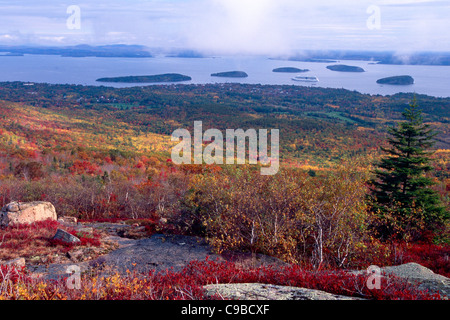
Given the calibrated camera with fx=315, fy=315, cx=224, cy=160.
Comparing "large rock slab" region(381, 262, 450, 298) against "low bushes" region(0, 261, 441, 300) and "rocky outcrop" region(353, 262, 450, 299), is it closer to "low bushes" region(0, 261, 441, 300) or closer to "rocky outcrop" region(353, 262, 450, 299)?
"rocky outcrop" region(353, 262, 450, 299)

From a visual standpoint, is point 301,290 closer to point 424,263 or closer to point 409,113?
point 424,263

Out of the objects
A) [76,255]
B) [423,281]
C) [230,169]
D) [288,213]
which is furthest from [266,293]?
[76,255]

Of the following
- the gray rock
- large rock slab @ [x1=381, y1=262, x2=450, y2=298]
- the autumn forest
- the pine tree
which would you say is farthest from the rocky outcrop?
the pine tree

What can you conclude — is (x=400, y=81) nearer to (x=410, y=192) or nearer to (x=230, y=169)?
(x=410, y=192)

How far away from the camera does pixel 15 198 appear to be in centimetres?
1753

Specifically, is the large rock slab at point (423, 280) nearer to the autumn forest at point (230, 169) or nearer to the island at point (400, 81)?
the autumn forest at point (230, 169)

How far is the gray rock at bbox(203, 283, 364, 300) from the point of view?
5043mm

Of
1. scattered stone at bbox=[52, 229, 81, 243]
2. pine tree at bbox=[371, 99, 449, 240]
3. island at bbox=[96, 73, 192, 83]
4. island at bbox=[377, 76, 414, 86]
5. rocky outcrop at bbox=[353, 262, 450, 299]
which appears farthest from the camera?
island at bbox=[96, 73, 192, 83]

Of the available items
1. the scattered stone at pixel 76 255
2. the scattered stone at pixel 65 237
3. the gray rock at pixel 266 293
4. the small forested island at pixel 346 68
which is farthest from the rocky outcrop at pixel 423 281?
the small forested island at pixel 346 68

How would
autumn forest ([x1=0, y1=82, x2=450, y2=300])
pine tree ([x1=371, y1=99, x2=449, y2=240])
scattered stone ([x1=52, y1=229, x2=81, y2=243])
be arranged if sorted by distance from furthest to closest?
1. pine tree ([x1=371, y1=99, x2=449, y2=240])
2. scattered stone ([x1=52, y1=229, x2=81, y2=243])
3. autumn forest ([x1=0, y1=82, x2=450, y2=300])

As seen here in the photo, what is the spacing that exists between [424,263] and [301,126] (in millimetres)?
58660

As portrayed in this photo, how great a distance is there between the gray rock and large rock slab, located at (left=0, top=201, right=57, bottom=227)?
33.0ft

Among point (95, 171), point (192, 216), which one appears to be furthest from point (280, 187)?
point (95, 171)

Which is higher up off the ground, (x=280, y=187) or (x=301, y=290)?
(x=280, y=187)
